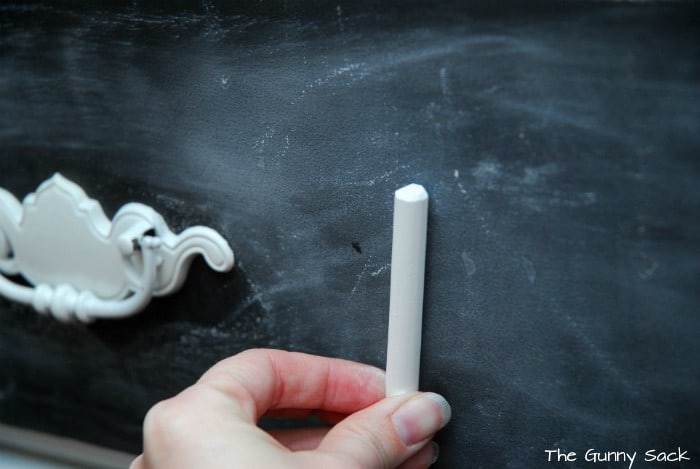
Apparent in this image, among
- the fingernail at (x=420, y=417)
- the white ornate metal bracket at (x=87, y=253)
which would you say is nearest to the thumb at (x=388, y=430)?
the fingernail at (x=420, y=417)

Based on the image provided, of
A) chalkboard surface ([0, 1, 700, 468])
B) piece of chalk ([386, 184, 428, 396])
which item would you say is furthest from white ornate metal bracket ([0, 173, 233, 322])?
piece of chalk ([386, 184, 428, 396])

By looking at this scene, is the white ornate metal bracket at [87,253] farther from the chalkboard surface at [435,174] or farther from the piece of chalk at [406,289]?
the piece of chalk at [406,289]

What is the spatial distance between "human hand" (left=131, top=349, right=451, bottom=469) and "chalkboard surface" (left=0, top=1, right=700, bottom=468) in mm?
29

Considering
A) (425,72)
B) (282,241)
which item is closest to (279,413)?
(282,241)

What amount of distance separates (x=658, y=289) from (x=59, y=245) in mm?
436

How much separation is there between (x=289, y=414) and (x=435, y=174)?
207 millimetres

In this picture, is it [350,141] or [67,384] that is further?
[67,384]

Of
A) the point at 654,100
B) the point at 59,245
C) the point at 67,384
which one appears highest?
the point at 654,100

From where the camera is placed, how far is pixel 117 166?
54 centimetres

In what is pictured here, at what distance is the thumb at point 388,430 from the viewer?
404 mm

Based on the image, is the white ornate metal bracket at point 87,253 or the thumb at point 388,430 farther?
the white ornate metal bracket at point 87,253

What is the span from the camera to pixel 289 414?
20.3 inches

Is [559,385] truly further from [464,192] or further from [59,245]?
[59,245]

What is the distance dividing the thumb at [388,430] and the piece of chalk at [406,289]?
0.02 meters
